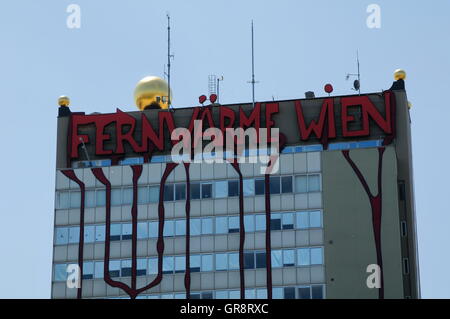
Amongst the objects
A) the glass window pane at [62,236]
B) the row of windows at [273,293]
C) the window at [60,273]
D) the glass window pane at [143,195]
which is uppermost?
the glass window pane at [143,195]

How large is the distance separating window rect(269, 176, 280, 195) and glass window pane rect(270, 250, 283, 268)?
5.31 m

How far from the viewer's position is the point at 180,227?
332 feet

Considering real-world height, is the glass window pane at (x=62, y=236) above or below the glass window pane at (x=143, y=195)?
below

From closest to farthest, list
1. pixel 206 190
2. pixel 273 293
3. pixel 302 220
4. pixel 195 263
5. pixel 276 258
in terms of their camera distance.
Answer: pixel 273 293 → pixel 276 258 → pixel 302 220 → pixel 195 263 → pixel 206 190

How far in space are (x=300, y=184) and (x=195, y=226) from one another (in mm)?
9872

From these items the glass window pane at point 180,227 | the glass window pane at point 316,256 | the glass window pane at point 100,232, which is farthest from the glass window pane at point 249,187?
the glass window pane at point 100,232

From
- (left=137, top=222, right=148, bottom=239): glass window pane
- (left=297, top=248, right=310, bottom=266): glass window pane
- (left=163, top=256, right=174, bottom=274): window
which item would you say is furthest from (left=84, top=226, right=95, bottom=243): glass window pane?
(left=297, top=248, right=310, bottom=266): glass window pane

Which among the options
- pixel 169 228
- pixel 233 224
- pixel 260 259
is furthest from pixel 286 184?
pixel 169 228

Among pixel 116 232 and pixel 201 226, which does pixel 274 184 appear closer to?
pixel 201 226

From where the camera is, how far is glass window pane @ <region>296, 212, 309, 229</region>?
98562mm

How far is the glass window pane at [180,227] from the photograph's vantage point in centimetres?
10088

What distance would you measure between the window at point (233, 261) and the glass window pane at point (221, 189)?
5484 millimetres

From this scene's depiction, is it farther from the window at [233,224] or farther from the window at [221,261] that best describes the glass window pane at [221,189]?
the window at [221,261]

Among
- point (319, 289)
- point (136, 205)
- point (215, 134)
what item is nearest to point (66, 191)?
point (136, 205)
